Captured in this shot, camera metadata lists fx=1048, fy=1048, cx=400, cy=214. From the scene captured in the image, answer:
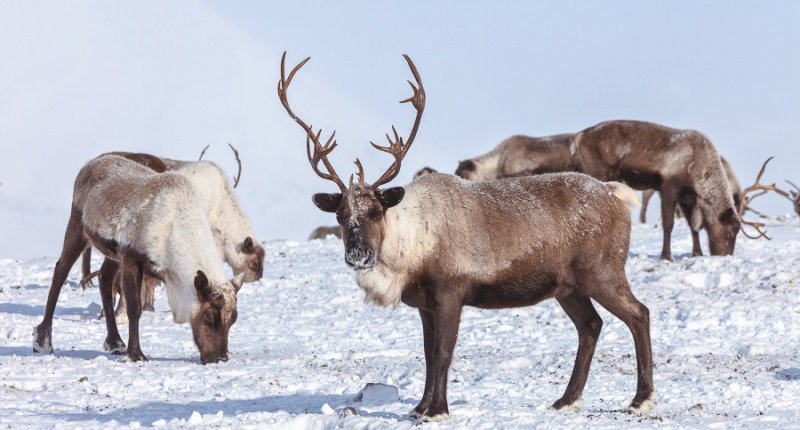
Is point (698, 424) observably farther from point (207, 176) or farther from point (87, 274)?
point (87, 274)

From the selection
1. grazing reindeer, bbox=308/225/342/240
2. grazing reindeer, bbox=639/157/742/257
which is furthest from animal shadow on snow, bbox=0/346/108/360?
grazing reindeer, bbox=308/225/342/240

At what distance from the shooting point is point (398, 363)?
929cm

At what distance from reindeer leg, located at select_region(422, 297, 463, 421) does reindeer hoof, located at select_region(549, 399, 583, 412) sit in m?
0.89

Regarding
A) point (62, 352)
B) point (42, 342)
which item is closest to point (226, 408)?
point (62, 352)

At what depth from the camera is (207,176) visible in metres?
14.2

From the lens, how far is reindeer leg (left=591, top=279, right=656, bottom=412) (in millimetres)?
7059

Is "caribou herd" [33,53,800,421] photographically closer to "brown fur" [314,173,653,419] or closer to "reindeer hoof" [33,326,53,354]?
"brown fur" [314,173,653,419]

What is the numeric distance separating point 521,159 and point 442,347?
46.3ft

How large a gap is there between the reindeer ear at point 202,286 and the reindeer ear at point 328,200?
2782mm

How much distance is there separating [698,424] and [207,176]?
9.04 meters

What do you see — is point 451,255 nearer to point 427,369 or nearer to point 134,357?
point 427,369

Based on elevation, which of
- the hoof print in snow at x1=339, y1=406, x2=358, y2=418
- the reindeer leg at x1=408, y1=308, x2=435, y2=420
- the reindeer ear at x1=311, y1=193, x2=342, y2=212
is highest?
the reindeer ear at x1=311, y1=193, x2=342, y2=212

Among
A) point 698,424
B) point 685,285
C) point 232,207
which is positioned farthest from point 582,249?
point 232,207

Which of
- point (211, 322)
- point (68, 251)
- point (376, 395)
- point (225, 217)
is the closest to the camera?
point (376, 395)
